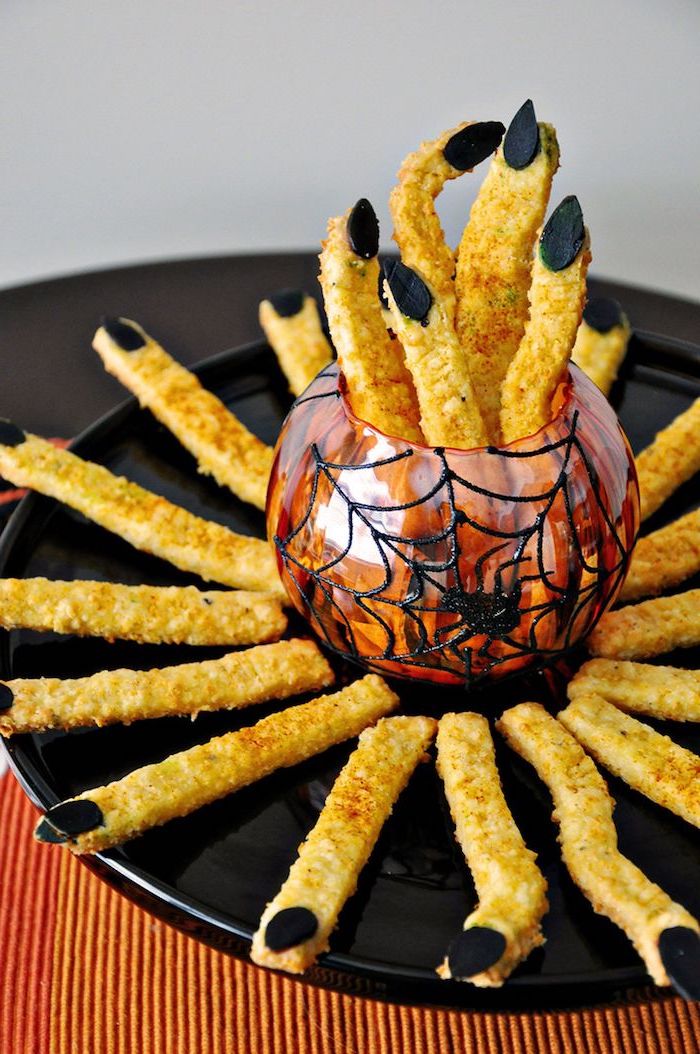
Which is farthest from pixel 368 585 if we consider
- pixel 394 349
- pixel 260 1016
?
pixel 260 1016

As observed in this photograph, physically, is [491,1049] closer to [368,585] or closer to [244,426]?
[368,585]

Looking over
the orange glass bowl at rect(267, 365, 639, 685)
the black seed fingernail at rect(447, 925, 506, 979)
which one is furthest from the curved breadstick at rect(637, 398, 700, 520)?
the black seed fingernail at rect(447, 925, 506, 979)

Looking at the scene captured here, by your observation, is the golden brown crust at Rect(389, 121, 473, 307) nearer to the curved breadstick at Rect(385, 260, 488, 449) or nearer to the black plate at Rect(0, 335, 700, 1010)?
the curved breadstick at Rect(385, 260, 488, 449)

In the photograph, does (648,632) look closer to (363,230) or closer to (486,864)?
(486,864)

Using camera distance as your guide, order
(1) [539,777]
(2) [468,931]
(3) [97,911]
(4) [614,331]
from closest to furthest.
Answer: (2) [468,931]
(1) [539,777]
(3) [97,911]
(4) [614,331]

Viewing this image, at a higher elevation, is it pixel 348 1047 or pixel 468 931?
pixel 468 931

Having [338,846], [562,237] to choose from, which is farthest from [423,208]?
[338,846]

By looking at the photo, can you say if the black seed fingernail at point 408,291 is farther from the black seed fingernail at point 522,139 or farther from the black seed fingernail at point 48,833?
the black seed fingernail at point 48,833
